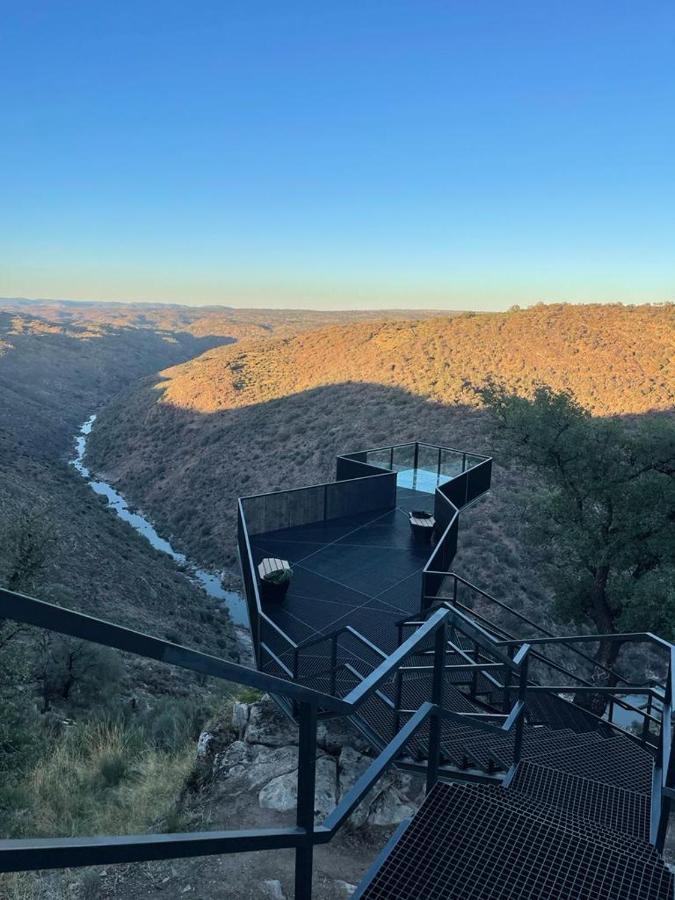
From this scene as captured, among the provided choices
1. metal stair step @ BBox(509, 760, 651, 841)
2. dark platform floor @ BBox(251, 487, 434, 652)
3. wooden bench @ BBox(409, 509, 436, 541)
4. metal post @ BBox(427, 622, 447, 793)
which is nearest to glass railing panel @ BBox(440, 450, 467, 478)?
dark platform floor @ BBox(251, 487, 434, 652)

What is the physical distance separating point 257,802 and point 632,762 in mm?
3837

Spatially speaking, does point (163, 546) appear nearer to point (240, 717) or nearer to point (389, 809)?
point (240, 717)

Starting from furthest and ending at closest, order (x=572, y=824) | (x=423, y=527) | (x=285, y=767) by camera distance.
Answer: (x=423, y=527) < (x=285, y=767) < (x=572, y=824)

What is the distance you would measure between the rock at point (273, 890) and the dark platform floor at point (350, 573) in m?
4.23

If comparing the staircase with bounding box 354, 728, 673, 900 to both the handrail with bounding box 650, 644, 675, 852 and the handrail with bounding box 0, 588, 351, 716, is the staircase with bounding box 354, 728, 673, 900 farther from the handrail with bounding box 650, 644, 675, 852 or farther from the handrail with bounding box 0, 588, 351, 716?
the handrail with bounding box 0, 588, 351, 716

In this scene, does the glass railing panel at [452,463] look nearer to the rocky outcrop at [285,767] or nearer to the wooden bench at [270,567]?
the wooden bench at [270,567]

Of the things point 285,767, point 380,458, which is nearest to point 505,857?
point 285,767

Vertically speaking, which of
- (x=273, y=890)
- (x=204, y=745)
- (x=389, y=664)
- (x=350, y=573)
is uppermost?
(x=389, y=664)

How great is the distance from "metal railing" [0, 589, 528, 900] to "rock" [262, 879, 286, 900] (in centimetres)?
265

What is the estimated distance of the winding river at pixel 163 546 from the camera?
3038 centimetres

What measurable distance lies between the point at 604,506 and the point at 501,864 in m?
15.2

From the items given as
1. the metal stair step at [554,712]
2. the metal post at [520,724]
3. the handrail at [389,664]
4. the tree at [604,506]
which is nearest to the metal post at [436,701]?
the handrail at [389,664]

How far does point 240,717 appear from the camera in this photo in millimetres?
7988

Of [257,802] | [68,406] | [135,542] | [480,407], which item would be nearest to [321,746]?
[257,802]
